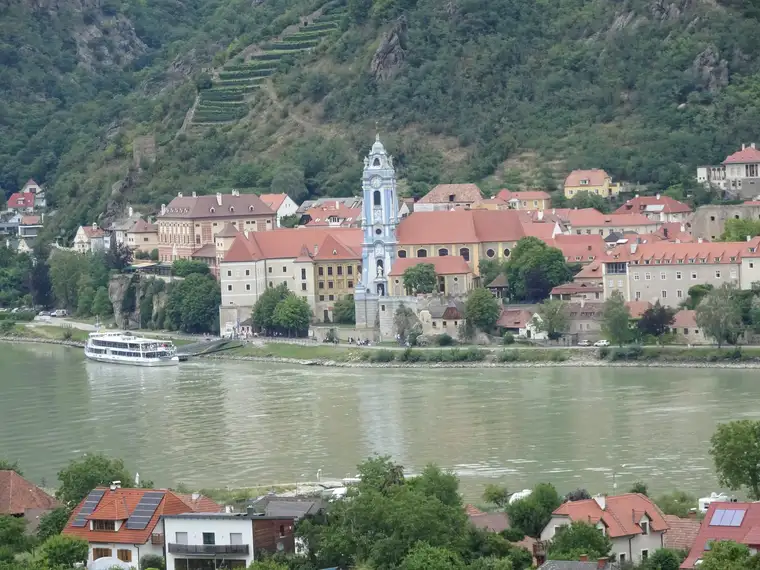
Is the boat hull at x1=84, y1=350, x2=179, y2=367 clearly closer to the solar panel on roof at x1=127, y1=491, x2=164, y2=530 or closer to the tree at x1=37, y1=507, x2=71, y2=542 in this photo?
the tree at x1=37, y1=507, x2=71, y2=542

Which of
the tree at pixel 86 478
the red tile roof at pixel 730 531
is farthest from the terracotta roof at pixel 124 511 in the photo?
the red tile roof at pixel 730 531

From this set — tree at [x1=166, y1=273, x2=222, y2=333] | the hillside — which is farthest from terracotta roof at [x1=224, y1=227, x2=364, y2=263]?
the hillside

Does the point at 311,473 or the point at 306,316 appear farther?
the point at 306,316

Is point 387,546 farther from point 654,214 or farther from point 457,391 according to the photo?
point 654,214

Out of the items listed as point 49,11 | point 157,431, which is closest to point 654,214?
point 157,431

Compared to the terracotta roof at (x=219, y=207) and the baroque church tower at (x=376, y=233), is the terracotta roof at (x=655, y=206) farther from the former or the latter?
Result: the terracotta roof at (x=219, y=207)

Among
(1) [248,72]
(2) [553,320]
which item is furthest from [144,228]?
(2) [553,320]

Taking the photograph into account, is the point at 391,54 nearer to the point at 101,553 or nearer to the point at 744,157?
the point at 744,157
